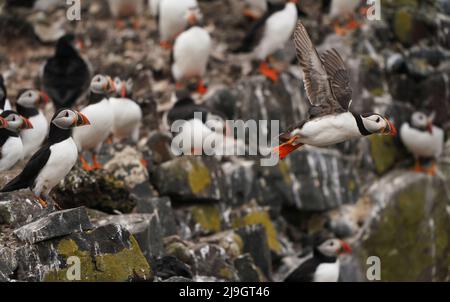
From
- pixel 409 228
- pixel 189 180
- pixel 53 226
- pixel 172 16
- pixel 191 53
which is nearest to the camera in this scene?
pixel 53 226

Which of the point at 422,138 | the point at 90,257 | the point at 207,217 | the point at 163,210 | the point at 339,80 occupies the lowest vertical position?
the point at 207,217

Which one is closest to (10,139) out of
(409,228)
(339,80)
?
(339,80)

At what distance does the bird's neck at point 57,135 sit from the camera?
9.41 m

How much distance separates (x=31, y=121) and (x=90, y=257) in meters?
2.57

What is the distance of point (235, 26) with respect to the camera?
15.1 m

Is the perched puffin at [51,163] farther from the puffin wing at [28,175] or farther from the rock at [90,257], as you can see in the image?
the rock at [90,257]

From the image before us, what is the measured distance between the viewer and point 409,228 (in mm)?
13648

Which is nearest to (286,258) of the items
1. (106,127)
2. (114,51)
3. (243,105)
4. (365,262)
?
(365,262)

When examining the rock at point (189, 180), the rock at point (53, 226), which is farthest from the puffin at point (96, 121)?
the rock at point (53, 226)

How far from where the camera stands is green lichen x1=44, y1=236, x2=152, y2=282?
28.6ft

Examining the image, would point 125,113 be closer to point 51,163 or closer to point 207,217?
point 207,217

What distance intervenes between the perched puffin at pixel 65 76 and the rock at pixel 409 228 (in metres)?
3.49

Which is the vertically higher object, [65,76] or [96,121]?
[65,76]

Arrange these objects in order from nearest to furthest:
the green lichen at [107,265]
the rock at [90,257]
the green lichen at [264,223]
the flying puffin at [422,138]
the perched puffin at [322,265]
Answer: the rock at [90,257]
the green lichen at [107,265]
the perched puffin at [322,265]
the green lichen at [264,223]
the flying puffin at [422,138]
